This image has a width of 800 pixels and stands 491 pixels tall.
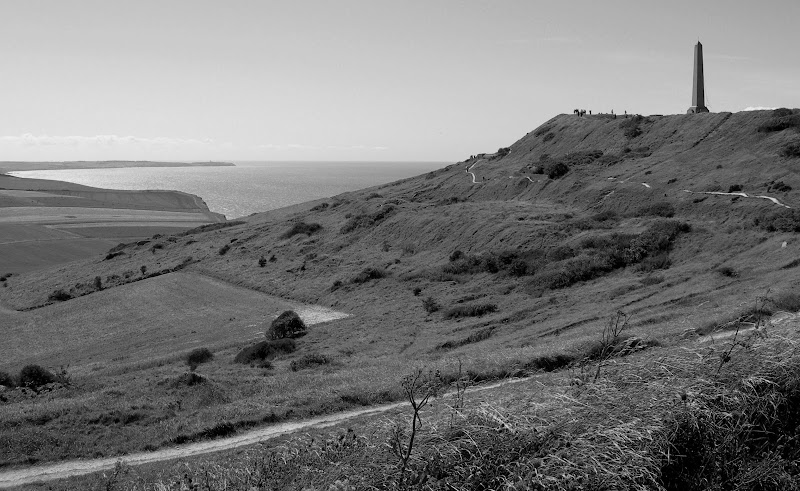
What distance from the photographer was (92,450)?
660 inches

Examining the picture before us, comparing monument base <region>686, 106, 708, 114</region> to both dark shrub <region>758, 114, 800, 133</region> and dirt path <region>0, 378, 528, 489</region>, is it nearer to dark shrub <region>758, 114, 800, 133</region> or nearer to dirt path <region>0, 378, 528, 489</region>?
dark shrub <region>758, 114, 800, 133</region>

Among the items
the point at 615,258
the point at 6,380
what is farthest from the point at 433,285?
the point at 6,380

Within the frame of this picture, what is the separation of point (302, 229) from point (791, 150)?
49300mm

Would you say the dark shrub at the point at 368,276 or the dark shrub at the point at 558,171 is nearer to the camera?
the dark shrub at the point at 368,276

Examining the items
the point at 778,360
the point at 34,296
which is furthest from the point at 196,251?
the point at 778,360

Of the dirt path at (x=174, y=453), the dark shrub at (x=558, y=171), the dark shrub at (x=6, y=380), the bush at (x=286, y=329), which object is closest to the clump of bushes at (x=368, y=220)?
the dark shrub at (x=558, y=171)

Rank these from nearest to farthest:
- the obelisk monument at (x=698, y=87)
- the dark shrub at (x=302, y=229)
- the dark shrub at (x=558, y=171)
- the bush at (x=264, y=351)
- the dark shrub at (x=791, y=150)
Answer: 1. the bush at (x=264, y=351)
2. the dark shrub at (x=791, y=150)
3. the obelisk monument at (x=698, y=87)
4. the dark shrub at (x=558, y=171)
5. the dark shrub at (x=302, y=229)

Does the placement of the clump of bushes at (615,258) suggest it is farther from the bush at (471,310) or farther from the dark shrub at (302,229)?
the dark shrub at (302,229)

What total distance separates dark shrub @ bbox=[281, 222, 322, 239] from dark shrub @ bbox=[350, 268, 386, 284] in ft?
72.8

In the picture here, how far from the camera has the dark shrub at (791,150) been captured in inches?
1955

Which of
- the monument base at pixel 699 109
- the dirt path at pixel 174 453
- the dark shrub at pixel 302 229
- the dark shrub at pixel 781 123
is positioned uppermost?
the monument base at pixel 699 109

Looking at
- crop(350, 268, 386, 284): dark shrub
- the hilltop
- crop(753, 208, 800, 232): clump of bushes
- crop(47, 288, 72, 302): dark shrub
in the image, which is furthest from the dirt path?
crop(47, 288, 72, 302): dark shrub

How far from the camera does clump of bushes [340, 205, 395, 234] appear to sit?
68188 millimetres

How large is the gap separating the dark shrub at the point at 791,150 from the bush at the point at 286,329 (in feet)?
133
